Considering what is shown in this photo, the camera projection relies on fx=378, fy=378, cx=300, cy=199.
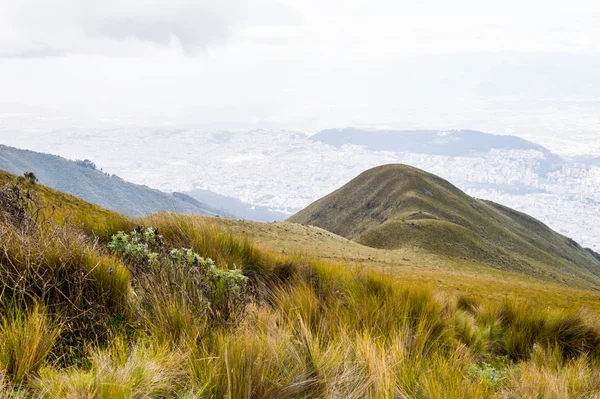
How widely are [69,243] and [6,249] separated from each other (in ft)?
1.68

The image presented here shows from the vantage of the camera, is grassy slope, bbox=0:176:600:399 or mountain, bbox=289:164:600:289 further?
mountain, bbox=289:164:600:289

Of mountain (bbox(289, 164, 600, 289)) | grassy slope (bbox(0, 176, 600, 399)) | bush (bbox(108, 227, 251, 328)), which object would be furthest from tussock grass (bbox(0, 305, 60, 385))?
mountain (bbox(289, 164, 600, 289))

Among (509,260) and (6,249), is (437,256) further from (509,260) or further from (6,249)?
(6,249)

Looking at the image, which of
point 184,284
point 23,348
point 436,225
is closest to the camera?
point 23,348

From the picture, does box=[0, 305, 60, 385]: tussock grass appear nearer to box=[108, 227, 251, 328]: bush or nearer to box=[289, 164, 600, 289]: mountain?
box=[108, 227, 251, 328]: bush

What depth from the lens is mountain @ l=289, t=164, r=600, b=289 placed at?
6644cm

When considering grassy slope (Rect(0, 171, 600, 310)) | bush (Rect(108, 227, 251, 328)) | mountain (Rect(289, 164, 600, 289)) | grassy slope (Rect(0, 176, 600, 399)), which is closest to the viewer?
grassy slope (Rect(0, 176, 600, 399))

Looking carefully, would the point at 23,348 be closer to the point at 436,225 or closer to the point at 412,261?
the point at 412,261

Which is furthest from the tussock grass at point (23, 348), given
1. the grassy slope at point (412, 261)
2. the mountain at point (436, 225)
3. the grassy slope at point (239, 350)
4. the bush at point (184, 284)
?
the mountain at point (436, 225)

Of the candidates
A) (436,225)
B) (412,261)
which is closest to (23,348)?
(412,261)

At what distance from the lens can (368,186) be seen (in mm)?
107688

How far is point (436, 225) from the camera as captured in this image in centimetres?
6900

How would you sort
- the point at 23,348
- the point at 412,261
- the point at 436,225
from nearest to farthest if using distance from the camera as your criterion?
1. the point at 23,348
2. the point at 412,261
3. the point at 436,225

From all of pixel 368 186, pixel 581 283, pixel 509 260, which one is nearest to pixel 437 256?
pixel 509 260
